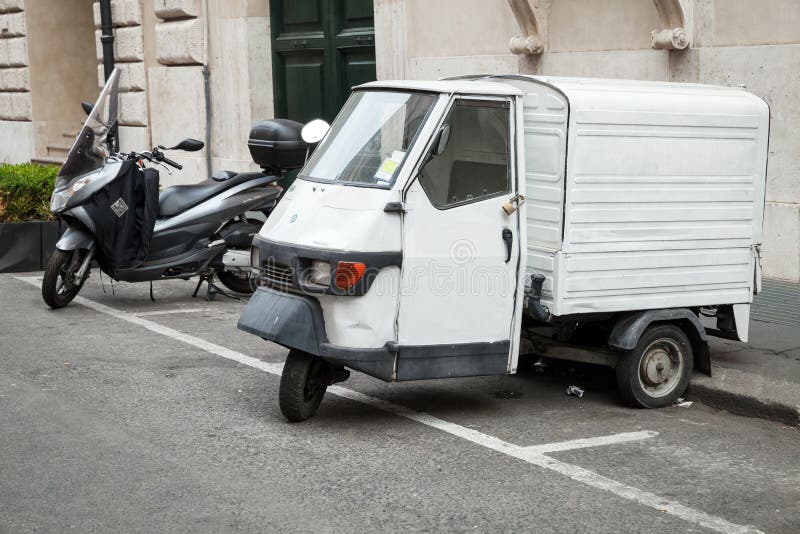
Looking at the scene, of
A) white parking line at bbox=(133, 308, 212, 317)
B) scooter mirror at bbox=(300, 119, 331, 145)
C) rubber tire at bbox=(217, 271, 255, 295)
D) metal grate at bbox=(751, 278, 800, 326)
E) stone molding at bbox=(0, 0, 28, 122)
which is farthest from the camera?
stone molding at bbox=(0, 0, 28, 122)

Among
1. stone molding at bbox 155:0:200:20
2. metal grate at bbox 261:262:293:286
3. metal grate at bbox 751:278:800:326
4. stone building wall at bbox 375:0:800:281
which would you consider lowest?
metal grate at bbox 751:278:800:326

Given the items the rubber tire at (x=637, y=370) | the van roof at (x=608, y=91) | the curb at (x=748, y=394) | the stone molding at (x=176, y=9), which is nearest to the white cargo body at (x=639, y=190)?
the van roof at (x=608, y=91)

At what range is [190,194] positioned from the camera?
9.68 m

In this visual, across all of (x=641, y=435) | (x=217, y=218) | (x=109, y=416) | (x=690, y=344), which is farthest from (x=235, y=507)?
(x=217, y=218)

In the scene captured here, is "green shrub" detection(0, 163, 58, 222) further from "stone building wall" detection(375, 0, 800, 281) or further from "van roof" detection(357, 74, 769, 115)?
"van roof" detection(357, 74, 769, 115)

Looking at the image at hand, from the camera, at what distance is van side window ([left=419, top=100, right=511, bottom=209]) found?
584 cm

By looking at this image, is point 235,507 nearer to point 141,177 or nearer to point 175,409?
point 175,409

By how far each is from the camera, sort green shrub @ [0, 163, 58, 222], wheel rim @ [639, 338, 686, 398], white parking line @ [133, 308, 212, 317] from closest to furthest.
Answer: wheel rim @ [639, 338, 686, 398] → white parking line @ [133, 308, 212, 317] → green shrub @ [0, 163, 58, 222]

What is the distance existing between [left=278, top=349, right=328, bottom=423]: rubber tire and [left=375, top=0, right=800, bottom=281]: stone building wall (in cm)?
473

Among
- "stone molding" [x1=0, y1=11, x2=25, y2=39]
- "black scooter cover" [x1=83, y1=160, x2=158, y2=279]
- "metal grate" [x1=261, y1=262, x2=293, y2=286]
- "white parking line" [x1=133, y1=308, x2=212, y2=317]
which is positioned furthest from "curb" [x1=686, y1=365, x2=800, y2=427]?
"stone molding" [x1=0, y1=11, x2=25, y2=39]

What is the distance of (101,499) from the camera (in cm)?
486

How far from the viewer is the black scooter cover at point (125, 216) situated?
908 centimetres

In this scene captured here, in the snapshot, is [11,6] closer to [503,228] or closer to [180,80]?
[180,80]

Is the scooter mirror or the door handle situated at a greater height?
the scooter mirror
